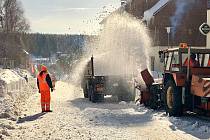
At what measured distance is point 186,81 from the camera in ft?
43.7

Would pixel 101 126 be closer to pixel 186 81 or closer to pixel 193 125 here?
pixel 193 125

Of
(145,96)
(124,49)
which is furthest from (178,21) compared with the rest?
(145,96)

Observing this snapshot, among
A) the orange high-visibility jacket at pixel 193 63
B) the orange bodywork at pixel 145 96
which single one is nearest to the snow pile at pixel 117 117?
the orange bodywork at pixel 145 96

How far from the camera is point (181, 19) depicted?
45.6 meters

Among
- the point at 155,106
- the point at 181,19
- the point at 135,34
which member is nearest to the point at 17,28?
the point at 181,19

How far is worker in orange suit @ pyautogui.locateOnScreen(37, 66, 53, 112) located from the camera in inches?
606

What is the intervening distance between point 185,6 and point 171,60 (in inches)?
1265

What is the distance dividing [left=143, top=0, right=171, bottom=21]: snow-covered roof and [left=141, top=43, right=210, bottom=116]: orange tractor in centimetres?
3088

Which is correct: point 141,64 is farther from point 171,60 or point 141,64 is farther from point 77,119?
point 77,119

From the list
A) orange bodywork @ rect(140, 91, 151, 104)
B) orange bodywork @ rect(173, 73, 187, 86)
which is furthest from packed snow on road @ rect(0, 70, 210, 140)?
orange bodywork @ rect(140, 91, 151, 104)

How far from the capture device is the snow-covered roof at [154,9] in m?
45.3

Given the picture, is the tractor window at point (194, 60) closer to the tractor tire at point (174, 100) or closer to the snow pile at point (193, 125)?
the tractor tire at point (174, 100)

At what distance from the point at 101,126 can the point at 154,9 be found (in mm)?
35928

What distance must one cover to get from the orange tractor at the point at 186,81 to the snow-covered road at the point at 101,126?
0.53 m
